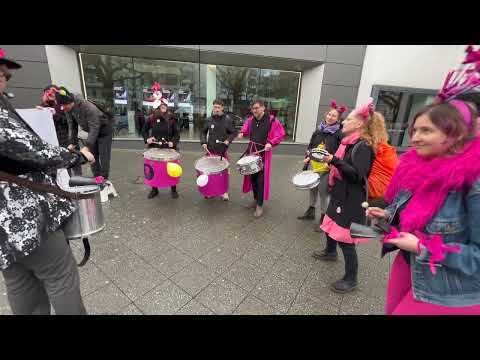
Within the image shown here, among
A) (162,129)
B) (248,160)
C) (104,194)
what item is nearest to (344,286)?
(248,160)

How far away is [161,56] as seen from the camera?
7.48 m

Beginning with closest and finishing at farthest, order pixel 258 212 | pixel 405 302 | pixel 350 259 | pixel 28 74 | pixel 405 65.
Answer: pixel 405 302 → pixel 350 259 → pixel 258 212 → pixel 28 74 → pixel 405 65

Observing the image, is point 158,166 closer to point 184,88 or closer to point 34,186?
point 34,186

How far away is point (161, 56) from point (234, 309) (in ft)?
25.9

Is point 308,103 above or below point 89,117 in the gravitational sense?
above

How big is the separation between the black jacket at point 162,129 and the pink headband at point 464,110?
3.73 m

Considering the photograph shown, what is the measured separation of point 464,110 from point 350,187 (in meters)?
1.13

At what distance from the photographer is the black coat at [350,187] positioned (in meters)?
1.92

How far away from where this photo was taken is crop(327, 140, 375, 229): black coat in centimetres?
192

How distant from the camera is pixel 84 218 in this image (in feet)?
4.87

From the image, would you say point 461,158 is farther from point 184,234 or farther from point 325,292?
point 184,234

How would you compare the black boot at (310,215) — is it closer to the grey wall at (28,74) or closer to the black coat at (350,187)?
the black coat at (350,187)

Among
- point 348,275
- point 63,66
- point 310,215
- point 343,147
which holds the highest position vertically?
point 63,66
